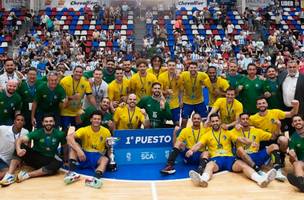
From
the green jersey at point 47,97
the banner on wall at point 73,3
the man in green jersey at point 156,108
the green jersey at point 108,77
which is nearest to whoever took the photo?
the green jersey at point 47,97

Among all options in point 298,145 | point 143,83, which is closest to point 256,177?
point 298,145

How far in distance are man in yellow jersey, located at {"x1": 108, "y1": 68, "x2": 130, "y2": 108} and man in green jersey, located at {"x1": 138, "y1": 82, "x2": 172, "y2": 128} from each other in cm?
40

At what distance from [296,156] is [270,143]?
68 cm

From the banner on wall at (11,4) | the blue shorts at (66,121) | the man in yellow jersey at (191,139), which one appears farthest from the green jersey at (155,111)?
the banner on wall at (11,4)

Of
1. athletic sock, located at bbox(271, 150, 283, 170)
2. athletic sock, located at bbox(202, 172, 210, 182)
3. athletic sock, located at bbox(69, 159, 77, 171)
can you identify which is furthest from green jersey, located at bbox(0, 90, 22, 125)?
athletic sock, located at bbox(271, 150, 283, 170)

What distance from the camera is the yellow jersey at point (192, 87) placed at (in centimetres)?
764

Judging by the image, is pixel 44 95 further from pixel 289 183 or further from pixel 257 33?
pixel 257 33

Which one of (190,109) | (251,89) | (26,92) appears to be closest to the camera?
(26,92)

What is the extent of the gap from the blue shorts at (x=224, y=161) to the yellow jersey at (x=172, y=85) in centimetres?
181

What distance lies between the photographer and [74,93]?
7133 mm

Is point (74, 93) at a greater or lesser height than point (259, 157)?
greater

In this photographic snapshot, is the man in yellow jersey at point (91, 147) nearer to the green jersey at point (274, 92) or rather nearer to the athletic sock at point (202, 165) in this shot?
the athletic sock at point (202, 165)

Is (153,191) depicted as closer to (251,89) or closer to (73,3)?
(251,89)

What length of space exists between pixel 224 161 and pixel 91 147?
1.96 m
